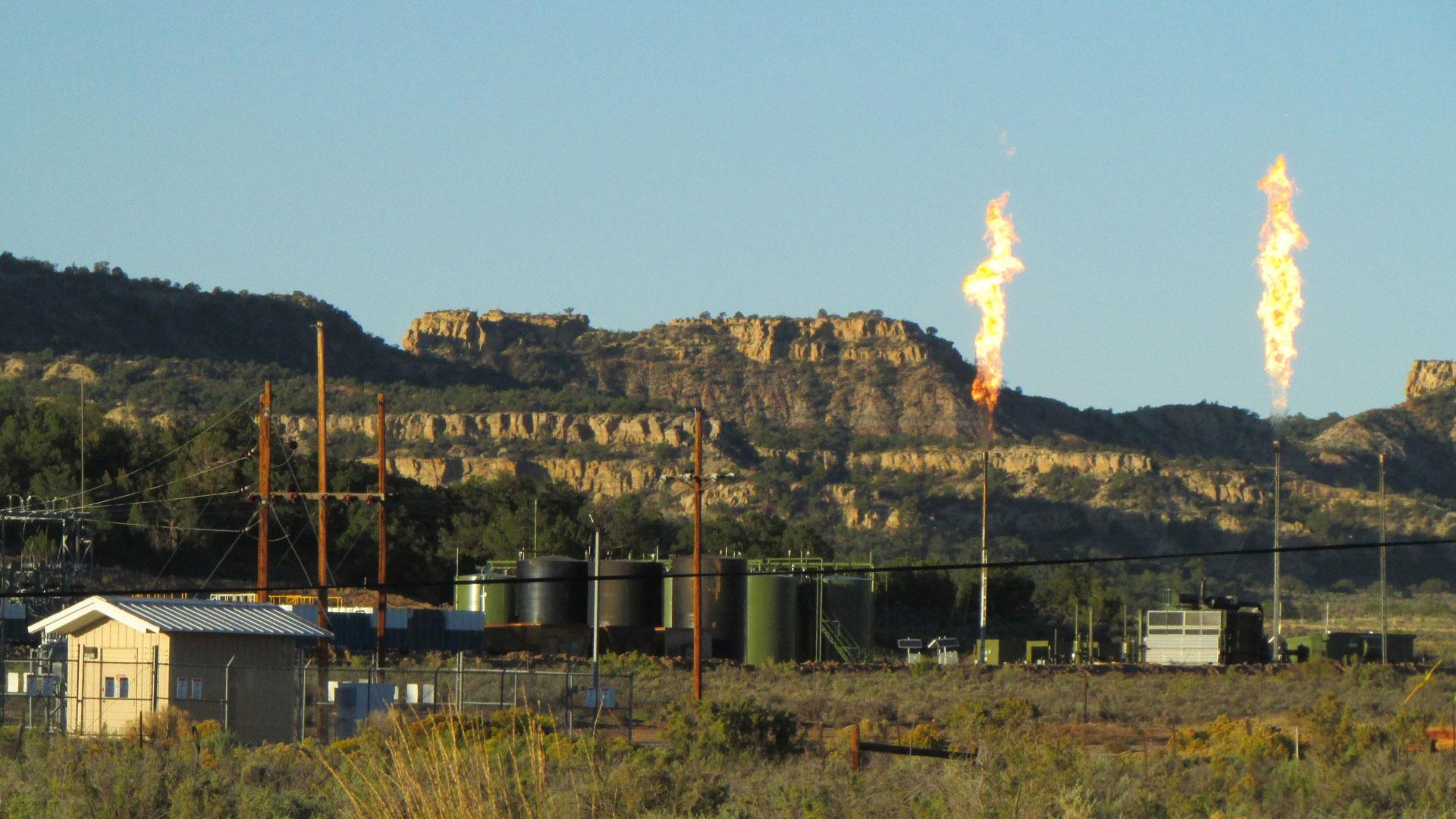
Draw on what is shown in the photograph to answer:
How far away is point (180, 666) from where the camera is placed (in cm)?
2780

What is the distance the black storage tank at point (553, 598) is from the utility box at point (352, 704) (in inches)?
1204

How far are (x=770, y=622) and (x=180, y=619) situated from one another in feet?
115

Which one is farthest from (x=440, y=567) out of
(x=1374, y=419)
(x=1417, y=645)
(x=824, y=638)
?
(x=1374, y=419)

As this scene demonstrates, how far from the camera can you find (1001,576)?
84.9 metres

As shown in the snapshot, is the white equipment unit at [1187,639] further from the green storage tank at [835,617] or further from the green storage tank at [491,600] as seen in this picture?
the green storage tank at [491,600]

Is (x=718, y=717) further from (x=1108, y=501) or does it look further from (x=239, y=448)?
(x=1108, y=501)

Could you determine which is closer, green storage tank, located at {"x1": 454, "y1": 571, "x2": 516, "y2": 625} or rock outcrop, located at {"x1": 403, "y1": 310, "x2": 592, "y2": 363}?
green storage tank, located at {"x1": 454, "y1": 571, "x2": 516, "y2": 625}

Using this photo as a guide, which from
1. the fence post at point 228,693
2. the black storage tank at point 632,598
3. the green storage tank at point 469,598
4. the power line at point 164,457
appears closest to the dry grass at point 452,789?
the fence post at point 228,693

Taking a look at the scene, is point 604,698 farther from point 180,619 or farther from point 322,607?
point 180,619

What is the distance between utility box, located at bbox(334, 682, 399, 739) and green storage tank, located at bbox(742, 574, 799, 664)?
3131cm

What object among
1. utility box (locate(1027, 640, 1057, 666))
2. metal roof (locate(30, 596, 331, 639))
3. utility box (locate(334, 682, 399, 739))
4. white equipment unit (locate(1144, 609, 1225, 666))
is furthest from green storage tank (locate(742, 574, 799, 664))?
metal roof (locate(30, 596, 331, 639))

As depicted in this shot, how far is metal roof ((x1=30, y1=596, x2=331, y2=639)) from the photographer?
28.6 metres

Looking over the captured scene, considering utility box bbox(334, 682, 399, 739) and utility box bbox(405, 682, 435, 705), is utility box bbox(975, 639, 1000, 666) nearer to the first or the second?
utility box bbox(405, 682, 435, 705)

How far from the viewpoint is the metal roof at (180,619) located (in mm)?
28625
